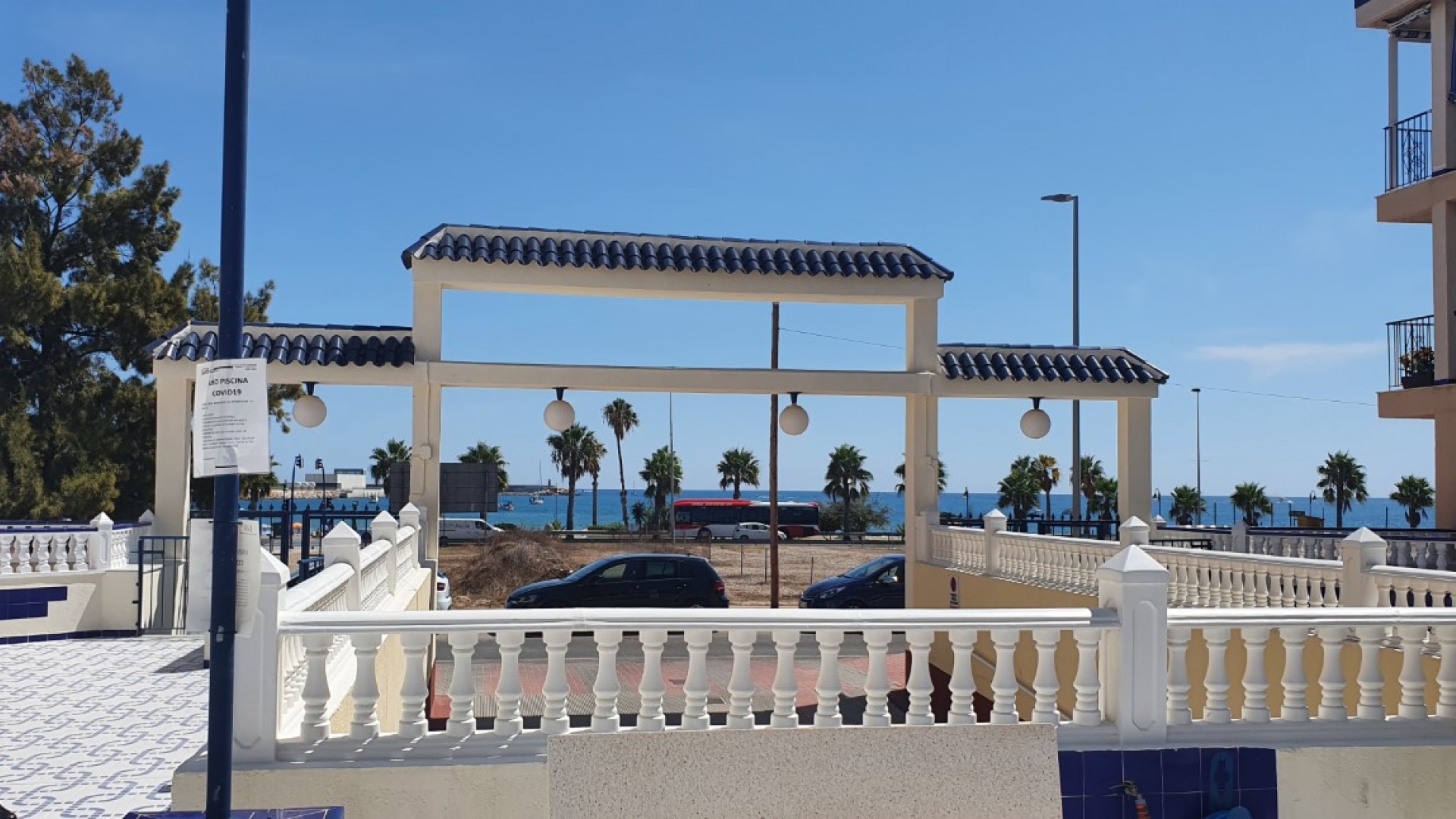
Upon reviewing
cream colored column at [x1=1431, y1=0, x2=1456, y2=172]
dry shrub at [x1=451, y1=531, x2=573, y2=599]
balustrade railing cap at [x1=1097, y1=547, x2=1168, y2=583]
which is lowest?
dry shrub at [x1=451, y1=531, x2=573, y2=599]

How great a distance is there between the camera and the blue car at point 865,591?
19.9 meters

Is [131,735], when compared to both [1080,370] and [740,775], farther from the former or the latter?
[1080,370]

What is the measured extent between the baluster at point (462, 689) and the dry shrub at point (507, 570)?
80.1 ft

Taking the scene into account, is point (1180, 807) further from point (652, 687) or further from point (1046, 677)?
point (652, 687)

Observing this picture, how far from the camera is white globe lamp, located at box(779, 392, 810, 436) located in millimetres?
15531

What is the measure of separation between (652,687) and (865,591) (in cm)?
1499

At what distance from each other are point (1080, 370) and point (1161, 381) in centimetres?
121

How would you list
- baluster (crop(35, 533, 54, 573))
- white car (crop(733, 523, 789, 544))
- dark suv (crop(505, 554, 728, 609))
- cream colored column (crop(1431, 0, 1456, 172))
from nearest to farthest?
baluster (crop(35, 533, 54, 573))
cream colored column (crop(1431, 0, 1456, 172))
dark suv (crop(505, 554, 728, 609))
white car (crop(733, 523, 789, 544))

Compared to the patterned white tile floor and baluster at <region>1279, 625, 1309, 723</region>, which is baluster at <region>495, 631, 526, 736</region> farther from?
baluster at <region>1279, 625, 1309, 723</region>

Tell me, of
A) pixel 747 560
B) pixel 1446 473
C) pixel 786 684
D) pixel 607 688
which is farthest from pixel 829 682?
pixel 747 560

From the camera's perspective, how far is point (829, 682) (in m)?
5.42

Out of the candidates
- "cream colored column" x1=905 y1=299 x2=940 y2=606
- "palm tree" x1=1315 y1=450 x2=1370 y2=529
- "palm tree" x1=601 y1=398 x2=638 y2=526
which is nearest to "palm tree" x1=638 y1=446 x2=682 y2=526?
"palm tree" x1=601 y1=398 x2=638 y2=526

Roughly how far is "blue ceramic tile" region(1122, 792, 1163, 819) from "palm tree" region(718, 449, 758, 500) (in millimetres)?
82211

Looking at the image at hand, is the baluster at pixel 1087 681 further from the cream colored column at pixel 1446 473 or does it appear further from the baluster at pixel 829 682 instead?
the cream colored column at pixel 1446 473
